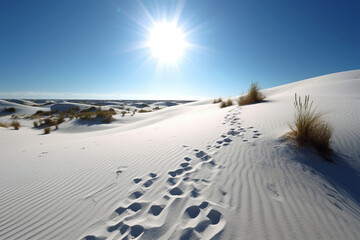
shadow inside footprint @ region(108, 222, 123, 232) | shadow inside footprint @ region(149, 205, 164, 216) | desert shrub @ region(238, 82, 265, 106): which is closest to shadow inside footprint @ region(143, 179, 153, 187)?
shadow inside footprint @ region(149, 205, 164, 216)

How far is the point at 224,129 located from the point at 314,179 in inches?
93.3

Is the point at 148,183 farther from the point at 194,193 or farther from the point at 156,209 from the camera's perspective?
the point at 194,193

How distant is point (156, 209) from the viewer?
171cm

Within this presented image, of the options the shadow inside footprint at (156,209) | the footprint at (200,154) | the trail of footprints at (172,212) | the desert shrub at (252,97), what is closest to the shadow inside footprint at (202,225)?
the trail of footprints at (172,212)

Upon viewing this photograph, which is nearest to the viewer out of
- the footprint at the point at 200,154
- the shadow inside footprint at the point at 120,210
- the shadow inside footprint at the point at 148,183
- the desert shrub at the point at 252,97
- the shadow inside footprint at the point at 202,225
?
the shadow inside footprint at the point at 202,225

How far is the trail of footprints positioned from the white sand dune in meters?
0.01

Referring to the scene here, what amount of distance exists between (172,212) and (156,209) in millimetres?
196

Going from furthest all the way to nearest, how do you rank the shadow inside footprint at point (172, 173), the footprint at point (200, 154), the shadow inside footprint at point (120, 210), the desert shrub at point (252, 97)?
1. the desert shrub at point (252, 97)
2. the footprint at point (200, 154)
3. the shadow inside footprint at point (172, 173)
4. the shadow inside footprint at point (120, 210)

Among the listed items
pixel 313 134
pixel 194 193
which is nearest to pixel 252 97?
pixel 313 134

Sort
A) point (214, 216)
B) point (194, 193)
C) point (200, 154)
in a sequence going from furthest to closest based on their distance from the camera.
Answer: point (200, 154) → point (194, 193) → point (214, 216)

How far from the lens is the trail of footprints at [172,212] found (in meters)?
1.42

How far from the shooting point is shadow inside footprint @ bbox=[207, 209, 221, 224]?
1.50 meters

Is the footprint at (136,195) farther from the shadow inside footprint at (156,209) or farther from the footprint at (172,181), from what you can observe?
the footprint at (172,181)

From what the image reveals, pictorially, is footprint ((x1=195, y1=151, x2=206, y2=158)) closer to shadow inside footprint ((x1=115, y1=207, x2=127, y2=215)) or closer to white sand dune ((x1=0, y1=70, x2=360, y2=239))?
white sand dune ((x1=0, y1=70, x2=360, y2=239))
